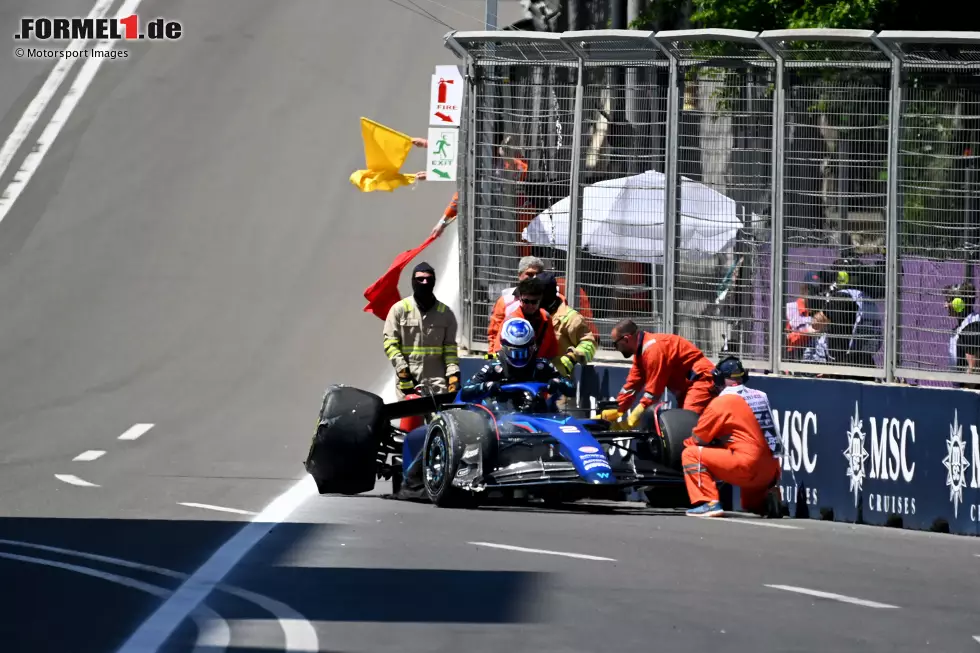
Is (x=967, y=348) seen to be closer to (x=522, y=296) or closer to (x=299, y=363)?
(x=522, y=296)

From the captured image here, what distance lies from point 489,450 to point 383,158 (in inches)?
360

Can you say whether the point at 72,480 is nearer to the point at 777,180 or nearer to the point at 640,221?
the point at 640,221

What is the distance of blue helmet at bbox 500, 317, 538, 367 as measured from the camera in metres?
15.1

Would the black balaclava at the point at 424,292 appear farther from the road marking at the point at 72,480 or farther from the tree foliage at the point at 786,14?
the tree foliage at the point at 786,14

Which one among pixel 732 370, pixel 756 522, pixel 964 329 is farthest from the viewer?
pixel 732 370

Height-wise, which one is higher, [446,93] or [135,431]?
[446,93]

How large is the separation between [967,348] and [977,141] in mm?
1474

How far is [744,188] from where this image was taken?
16.0 m

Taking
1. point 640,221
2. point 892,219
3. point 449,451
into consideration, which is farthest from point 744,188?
point 449,451

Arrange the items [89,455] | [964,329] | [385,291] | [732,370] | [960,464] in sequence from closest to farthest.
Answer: [960,464] < [964,329] < [732,370] < [89,455] < [385,291]

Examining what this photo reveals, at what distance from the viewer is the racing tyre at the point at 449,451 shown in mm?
14258

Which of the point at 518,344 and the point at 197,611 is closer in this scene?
the point at 197,611

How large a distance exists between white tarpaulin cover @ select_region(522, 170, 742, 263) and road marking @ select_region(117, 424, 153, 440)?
16.1 ft

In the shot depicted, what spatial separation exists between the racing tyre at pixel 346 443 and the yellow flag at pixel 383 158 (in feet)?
23.4
